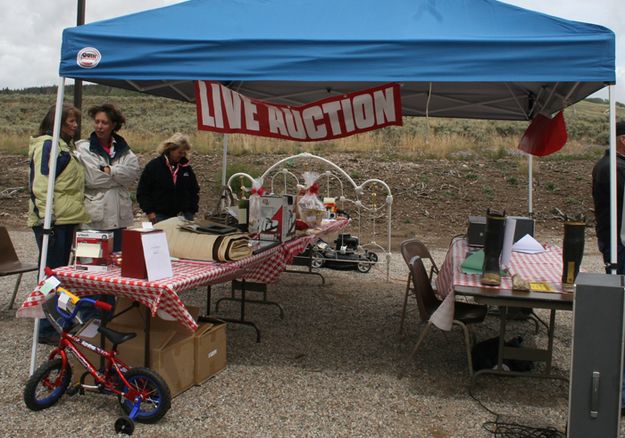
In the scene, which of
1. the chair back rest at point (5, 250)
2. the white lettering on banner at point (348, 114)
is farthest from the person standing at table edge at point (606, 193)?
the chair back rest at point (5, 250)

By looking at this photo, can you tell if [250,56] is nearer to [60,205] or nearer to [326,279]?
[60,205]

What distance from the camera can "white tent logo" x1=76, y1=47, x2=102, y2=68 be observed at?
390 cm

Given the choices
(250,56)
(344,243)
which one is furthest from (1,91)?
(250,56)

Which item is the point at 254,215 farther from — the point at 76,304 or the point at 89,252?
the point at 76,304

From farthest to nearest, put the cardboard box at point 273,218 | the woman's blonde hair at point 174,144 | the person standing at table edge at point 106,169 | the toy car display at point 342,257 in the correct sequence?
1. the toy car display at point 342,257
2. the woman's blonde hair at point 174,144
3. the cardboard box at point 273,218
4. the person standing at table edge at point 106,169

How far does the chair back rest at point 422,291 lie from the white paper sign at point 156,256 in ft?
5.53

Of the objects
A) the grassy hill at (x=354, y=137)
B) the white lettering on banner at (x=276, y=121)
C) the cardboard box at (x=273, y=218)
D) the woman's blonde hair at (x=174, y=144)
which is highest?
the grassy hill at (x=354, y=137)

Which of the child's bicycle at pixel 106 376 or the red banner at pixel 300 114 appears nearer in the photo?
the child's bicycle at pixel 106 376

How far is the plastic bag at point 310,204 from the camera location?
5.87 meters

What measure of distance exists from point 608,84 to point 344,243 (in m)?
5.16

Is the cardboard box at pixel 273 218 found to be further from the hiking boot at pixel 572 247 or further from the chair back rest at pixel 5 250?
the chair back rest at pixel 5 250

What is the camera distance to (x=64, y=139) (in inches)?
173

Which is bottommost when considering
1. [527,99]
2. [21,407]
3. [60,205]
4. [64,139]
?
[21,407]

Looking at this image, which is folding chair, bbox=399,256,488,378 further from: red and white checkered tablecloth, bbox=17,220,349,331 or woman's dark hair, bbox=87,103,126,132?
woman's dark hair, bbox=87,103,126,132
